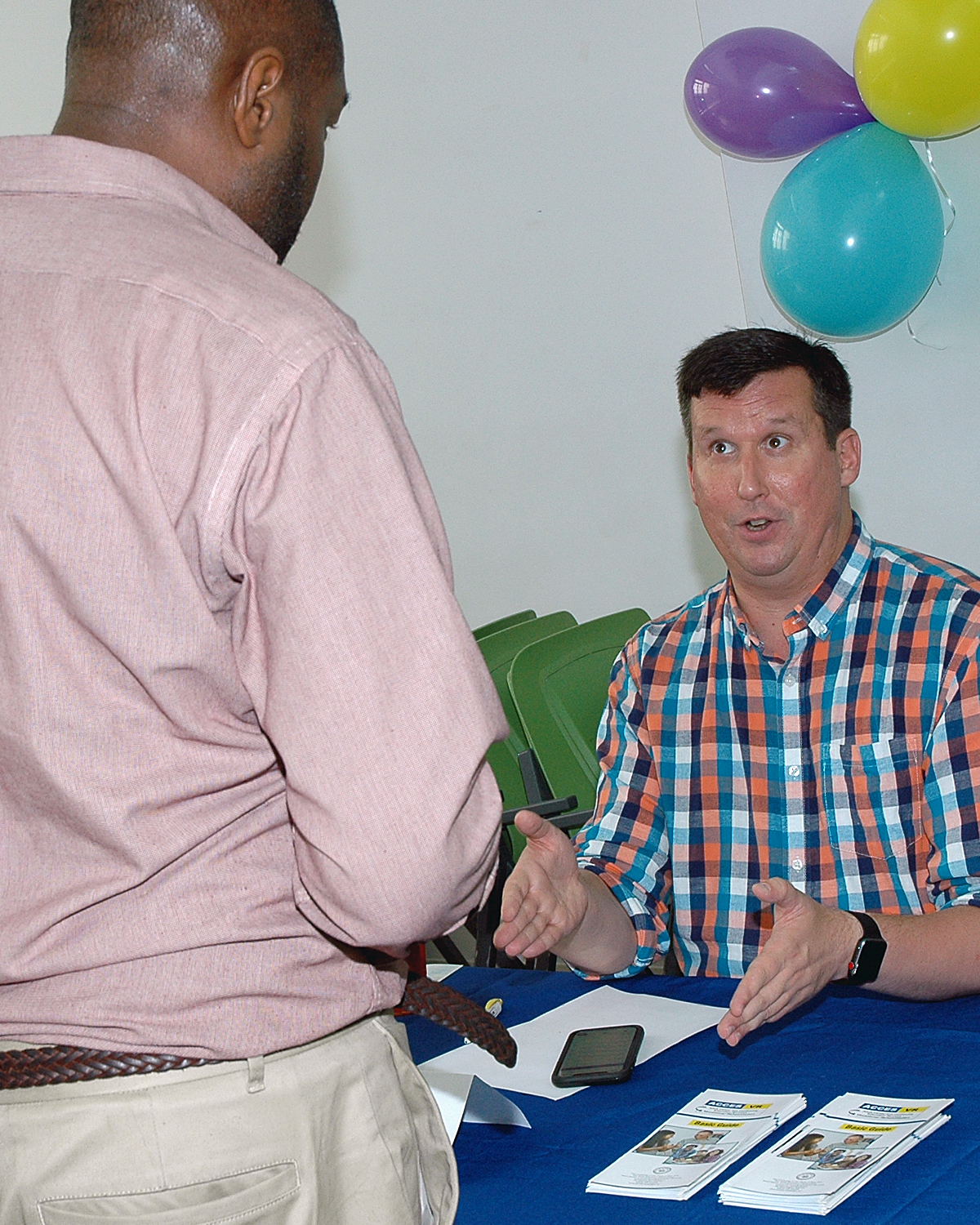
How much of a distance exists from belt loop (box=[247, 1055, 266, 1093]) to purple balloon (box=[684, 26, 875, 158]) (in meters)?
3.73

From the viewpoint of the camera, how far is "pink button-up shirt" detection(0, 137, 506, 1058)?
86cm

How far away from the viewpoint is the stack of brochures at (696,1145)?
1.27 m

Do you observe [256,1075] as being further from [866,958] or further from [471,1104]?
[866,958]

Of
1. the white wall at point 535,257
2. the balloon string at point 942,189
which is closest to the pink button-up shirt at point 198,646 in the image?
the balloon string at point 942,189

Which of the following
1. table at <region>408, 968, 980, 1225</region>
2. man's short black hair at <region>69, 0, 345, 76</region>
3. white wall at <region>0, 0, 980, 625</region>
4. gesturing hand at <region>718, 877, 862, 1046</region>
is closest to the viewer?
man's short black hair at <region>69, 0, 345, 76</region>

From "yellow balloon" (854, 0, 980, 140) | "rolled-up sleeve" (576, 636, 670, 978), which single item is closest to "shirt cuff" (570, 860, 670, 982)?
"rolled-up sleeve" (576, 636, 670, 978)

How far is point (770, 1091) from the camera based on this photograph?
1428 mm

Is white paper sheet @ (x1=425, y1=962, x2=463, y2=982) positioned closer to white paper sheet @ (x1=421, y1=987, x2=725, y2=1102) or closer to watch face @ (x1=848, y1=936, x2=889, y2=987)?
white paper sheet @ (x1=421, y1=987, x2=725, y2=1102)

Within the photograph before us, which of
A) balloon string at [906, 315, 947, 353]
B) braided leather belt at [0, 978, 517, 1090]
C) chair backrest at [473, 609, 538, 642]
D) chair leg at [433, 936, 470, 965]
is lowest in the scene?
chair leg at [433, 936, 470, 965]

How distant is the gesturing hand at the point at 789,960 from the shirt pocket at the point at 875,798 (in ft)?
1.35

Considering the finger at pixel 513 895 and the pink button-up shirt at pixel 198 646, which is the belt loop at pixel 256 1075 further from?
the finger at pixel 513 895

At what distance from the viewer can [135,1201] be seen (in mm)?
894

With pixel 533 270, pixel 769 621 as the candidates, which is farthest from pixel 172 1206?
pixel 533 270

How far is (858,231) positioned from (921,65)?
1.48ft
